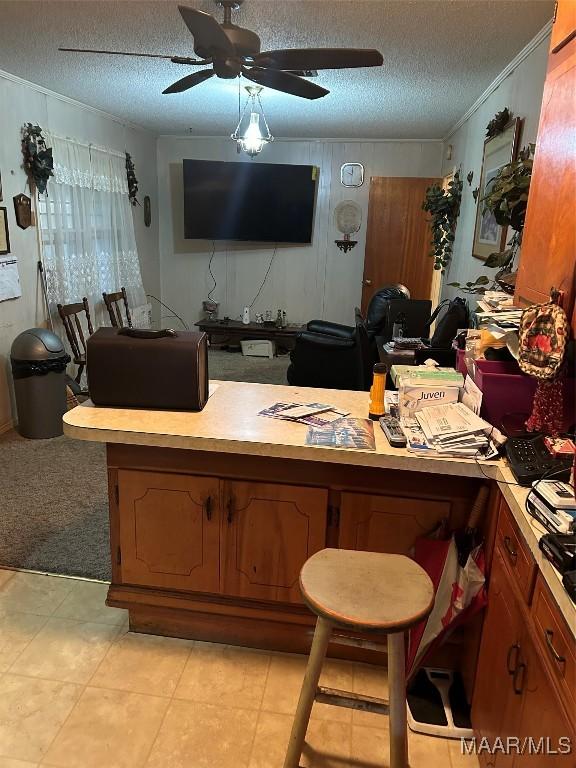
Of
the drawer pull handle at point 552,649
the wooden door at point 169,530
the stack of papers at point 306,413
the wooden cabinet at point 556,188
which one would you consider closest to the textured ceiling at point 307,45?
the wooden cabinet at point 556,188

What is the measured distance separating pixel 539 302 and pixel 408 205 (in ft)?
15.8

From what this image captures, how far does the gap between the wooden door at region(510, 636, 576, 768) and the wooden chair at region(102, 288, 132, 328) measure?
4564mm

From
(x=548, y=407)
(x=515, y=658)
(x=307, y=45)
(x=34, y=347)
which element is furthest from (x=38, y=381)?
(x=515, y=658)

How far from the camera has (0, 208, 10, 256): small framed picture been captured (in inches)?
150

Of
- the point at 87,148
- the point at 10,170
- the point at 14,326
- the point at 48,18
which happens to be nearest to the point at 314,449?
the point at 48,18

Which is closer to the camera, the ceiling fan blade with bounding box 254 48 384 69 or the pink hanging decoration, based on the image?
the pink hanging decoration

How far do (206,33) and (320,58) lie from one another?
48 centimetres

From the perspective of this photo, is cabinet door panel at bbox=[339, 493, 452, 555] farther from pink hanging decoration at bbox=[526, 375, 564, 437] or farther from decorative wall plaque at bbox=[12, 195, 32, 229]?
decorative wall plaque at bbox=[12, 195, 32, 229]

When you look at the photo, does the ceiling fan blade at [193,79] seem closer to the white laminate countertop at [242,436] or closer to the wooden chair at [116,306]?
the white laminate countertop at [242,436]

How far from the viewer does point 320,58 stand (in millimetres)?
2283

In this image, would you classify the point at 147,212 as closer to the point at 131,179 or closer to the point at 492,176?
the point at 131,179

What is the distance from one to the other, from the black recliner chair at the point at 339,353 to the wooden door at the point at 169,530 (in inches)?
99.1

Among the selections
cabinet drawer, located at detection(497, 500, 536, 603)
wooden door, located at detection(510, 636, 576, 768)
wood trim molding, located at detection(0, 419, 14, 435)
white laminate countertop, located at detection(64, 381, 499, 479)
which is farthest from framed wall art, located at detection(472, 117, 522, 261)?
wood trim molding, located at detection(0, 419, 14, 435)

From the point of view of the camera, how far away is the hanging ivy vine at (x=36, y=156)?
4.01 meters
